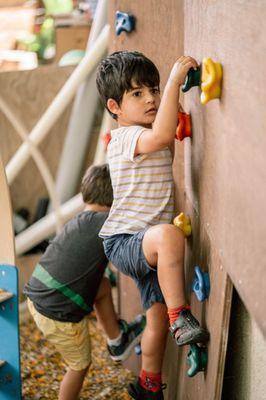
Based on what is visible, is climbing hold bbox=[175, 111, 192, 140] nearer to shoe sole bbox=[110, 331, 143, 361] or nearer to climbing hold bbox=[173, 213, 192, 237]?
climbing hold bbox=[173, 213, 192, 237]

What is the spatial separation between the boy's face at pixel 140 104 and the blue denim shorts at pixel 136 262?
258 mm

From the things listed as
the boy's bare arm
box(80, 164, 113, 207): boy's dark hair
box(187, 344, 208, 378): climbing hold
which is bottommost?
box(187, 344, 208, 378): climbing hold

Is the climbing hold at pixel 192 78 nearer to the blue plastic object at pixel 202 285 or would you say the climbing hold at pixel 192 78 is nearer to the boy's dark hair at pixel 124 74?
the boy's dark hair at pixel 124 74

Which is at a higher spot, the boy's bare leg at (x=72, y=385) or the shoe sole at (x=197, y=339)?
the shoe sole at (x=197, y=339)

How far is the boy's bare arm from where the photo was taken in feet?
4.50

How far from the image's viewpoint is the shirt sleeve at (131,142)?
1514mm

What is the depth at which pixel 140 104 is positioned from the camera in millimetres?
1552

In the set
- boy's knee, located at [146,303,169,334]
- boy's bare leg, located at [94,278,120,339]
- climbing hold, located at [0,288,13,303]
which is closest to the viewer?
boy's knee, located at [146,303,169,334]

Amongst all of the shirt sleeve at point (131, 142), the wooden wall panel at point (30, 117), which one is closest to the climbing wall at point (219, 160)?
the shirt sleeve at point (131, 142)

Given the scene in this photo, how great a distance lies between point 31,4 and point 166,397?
165 inches

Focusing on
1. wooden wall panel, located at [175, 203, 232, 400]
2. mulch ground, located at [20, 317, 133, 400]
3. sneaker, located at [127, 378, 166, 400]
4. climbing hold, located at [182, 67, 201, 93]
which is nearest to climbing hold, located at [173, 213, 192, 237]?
wooden wall panel, located at [175, 203, 232, 400]

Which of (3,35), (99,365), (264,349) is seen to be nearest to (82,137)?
(99,365)

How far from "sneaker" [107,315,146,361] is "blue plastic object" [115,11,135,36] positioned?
872mm

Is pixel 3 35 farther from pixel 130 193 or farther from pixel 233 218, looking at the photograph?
pixel 233 218
